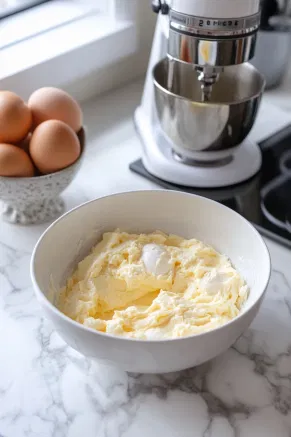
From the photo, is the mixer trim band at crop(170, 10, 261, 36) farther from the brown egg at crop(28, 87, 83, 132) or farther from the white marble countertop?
the white marble countertop

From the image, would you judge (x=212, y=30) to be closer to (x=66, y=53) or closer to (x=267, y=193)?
(x=267, y=193)

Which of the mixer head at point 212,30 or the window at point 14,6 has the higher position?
the mixer head at point 212,30

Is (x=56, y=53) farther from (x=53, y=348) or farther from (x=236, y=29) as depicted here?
(x=53, y=348)

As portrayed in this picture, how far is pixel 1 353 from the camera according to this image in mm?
723

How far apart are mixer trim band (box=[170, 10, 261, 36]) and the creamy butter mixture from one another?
1.00 feet

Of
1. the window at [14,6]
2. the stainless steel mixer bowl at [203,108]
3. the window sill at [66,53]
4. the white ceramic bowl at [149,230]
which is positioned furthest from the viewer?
the window at [14,6]

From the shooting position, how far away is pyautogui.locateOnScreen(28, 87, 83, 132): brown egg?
894 mm

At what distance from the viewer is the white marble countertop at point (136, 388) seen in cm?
64

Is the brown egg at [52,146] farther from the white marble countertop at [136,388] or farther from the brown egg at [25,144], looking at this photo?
the white marble countertop at [136,388]

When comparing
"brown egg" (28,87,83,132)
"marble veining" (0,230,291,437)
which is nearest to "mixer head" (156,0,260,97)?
"brown egg" (28,87,83,132)

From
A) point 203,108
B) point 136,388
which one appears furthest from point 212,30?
point 136,388

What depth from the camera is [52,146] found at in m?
0.84

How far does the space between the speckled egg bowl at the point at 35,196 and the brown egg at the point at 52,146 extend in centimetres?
2

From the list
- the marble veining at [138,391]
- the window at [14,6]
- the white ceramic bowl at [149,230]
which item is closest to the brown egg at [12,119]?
the white ceramic bowl at [149,230]
